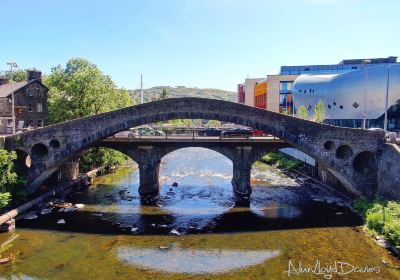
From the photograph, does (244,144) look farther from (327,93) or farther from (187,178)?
(327,93)

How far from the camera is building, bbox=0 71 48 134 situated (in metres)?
55.6

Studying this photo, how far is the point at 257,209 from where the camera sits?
37.0m

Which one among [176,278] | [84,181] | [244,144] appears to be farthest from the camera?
[84,181]

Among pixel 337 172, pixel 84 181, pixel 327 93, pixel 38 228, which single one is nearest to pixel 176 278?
pixel 38 228

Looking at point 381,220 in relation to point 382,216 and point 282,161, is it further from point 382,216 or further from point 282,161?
point 282,161

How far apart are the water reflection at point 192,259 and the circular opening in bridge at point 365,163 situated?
15.9 m

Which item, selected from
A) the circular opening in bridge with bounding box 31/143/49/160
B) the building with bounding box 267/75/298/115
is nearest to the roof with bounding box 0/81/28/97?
the circular opening in bridge with bounding box 31/143/49/160

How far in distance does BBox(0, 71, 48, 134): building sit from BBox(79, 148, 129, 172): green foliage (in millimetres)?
12520

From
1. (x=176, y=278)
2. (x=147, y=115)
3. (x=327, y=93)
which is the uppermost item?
(x=327, y=93)

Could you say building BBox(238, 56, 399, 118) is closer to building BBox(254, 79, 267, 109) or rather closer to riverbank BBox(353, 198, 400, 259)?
building BBox(254, 79, 267, 109)

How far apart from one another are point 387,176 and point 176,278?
75.4ft

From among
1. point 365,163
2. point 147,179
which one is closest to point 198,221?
point 147,179

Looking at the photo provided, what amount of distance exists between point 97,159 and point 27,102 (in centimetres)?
1740

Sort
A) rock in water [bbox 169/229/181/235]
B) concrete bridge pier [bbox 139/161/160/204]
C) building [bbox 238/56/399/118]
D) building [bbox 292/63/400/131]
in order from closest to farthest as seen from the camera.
Answer: rock in water [bbox 169/229/181/235], concrete bridge pier [bbox 139/161/160/204], building [bbox 292/63/400/131], building [bbox 238/56/399/118]
